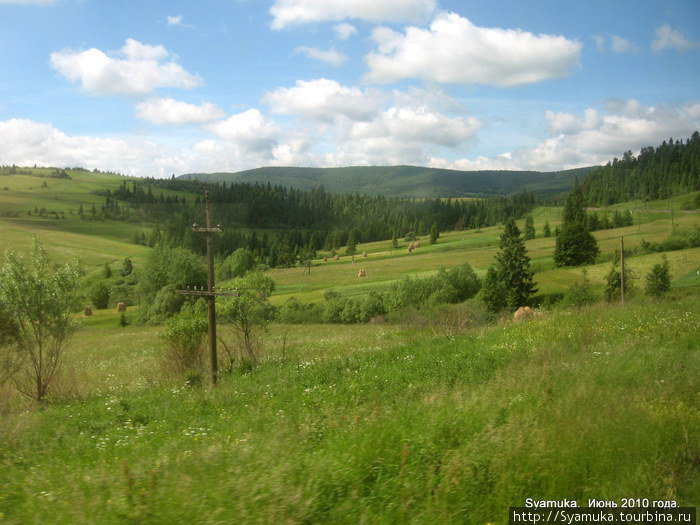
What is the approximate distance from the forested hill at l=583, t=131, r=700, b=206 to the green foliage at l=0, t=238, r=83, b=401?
110m

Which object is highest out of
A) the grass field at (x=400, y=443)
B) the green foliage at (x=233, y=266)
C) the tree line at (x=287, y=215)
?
the tree line at (x=287, y=215)

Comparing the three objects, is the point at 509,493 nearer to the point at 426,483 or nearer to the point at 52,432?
the point at 426,483

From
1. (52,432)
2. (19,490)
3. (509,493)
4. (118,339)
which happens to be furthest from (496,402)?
(118,339)

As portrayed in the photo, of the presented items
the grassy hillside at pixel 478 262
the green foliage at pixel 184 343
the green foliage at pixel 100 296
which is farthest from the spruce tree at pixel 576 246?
the green foliage at pixel 100 296

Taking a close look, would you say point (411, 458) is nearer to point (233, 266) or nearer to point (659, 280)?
point (659, 280)

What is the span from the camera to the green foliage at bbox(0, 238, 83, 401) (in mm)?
14805

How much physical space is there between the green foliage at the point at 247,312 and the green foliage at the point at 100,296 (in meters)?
55.8

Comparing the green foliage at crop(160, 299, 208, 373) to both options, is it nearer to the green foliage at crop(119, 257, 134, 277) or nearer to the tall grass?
the tall grass

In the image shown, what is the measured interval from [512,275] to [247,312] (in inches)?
1729

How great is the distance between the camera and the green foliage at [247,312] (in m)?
18.7

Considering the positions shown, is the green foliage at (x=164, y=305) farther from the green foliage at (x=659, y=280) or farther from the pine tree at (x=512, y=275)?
the green foliage at (x=659, y=280)

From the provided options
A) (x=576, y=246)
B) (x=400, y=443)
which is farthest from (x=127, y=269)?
(x=400, y=443)

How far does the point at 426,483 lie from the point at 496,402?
2126 millimetres

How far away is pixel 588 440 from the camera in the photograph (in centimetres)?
485
